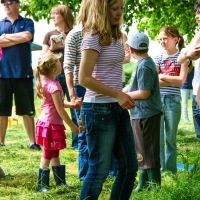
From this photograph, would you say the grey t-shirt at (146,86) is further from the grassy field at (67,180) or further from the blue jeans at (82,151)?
the blue jeans at (82,151)

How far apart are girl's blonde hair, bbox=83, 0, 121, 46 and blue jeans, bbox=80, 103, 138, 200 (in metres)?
0.47

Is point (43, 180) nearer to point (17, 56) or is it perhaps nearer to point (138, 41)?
point (138, 41)

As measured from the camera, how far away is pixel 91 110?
4016 mm

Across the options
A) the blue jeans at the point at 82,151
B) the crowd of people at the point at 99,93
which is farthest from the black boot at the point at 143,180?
the blue jeans at the point at 82,151

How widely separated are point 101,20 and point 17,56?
4.69m

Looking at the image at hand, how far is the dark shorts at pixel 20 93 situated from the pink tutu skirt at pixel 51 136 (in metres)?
3.08

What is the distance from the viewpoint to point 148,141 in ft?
17.1

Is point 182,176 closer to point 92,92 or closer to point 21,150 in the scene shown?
point 92,92

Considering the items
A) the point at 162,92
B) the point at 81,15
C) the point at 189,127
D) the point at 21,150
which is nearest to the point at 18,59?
the point at 21,150

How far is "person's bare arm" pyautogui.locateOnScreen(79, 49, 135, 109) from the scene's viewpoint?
3.87 meters

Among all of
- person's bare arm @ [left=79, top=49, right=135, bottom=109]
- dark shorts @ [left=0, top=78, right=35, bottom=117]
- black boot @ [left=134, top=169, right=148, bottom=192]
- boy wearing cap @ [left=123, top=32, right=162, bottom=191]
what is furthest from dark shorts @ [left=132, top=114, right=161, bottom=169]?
dark shorts @ [left=0, top=78, right=35, bottom=117]

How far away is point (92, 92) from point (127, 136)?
41 cm

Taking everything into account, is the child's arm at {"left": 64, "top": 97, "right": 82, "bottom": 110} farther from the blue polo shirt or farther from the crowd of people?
the blue polo shirt

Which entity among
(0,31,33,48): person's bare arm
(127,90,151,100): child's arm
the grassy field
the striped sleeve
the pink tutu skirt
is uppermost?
the striped sleeve
